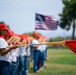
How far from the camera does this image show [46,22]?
32.5 metres

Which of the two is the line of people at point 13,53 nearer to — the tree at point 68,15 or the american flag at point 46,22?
the american flag at point 46,22

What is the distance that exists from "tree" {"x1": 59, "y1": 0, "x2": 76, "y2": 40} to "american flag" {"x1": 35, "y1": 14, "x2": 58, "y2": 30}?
41.3m

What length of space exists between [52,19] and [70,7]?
4362cm

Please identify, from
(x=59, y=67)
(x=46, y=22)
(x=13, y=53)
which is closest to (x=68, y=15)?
(x=46, y=22)

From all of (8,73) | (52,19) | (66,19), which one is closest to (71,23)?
(66,19)

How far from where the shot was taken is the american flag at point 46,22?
31.2 metres

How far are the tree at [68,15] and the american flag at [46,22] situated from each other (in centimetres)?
4128

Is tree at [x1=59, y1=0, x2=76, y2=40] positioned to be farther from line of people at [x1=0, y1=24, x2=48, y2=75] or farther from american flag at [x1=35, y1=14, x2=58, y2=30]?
line of people at [x1=0, y1=24, x2=48, y2=75]

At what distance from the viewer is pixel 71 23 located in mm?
76875

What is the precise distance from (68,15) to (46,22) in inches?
1751

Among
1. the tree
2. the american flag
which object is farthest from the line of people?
the tree

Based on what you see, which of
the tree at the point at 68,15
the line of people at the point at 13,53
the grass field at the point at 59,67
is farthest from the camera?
the tree at the point at 68,15

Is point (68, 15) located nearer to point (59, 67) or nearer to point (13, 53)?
point (59, 67)

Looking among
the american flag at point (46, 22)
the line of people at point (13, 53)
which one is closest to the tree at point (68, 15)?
the american flag at point (46, 22)
